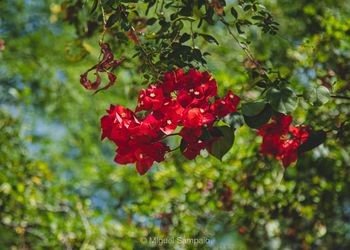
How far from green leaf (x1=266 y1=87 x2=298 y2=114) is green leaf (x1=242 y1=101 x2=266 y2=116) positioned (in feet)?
0.06

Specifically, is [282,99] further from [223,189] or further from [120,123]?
[223,189]

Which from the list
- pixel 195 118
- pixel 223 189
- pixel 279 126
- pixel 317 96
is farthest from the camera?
pixel 223 189

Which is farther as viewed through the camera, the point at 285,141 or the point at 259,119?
the point at 285,141

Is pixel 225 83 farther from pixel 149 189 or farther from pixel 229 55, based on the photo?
pixel 229 55

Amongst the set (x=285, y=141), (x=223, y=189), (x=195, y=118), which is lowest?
(x=223, y=189)

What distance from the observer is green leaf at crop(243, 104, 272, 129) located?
100 centimetres

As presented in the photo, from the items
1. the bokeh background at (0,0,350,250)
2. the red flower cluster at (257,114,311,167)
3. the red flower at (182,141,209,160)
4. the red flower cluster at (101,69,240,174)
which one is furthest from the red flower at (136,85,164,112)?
the bokeh background at (0,0,350,250)

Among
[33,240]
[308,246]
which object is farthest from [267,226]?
[33,240]

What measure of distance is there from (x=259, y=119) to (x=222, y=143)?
0.09 m

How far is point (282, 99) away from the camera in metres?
0.99

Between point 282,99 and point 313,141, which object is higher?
point 282,99

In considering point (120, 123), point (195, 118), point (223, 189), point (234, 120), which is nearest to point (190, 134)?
point (195, 118)

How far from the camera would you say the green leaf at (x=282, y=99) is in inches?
38.4

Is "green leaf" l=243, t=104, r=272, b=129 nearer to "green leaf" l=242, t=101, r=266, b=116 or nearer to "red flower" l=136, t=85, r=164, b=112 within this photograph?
"green leaf" l=242, t=101, r=266, b=116
